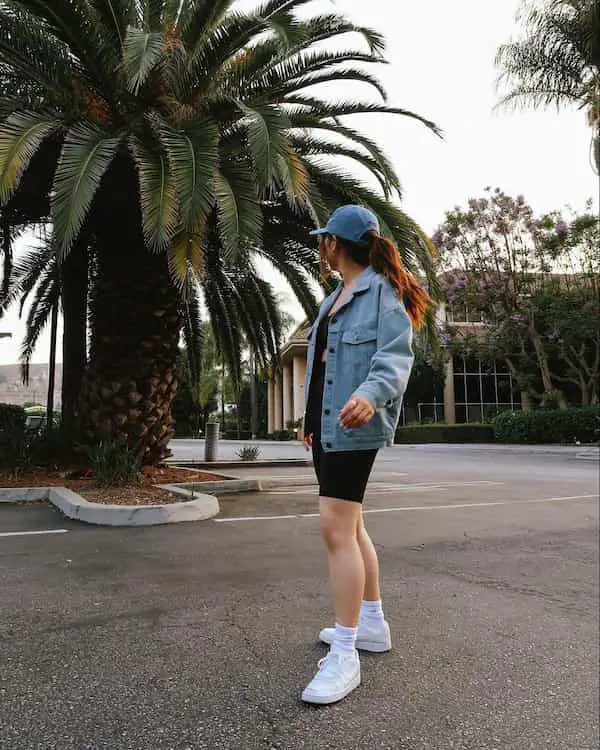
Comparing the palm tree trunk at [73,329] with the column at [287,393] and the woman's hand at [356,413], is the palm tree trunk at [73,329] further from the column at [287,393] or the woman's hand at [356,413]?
the column at [287,393]

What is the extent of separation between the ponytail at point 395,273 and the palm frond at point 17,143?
5.17 meters

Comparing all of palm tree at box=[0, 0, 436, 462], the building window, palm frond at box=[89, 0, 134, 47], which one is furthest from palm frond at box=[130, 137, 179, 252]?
the building window

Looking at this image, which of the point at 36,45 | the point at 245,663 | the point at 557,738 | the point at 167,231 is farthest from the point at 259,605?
the point at 36,45

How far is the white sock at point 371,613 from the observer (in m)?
2.87

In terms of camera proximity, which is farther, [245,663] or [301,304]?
[301,304]

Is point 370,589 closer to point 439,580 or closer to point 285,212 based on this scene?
point 439,580

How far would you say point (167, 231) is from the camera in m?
6.73

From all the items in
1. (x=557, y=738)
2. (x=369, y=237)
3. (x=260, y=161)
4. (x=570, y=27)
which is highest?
(x=570, y=27)

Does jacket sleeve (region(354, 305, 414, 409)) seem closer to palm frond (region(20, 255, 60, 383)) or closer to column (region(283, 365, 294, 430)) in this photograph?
palm frond (region(20, 255, 60, 383))

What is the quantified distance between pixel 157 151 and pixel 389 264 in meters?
5.84

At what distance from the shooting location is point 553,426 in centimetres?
2928

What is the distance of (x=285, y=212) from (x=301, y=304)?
1.75 meters

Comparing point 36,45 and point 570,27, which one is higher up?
point 570,27

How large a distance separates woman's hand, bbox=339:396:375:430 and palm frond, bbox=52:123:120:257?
508cm
